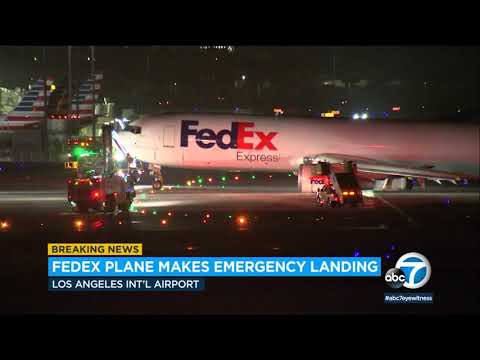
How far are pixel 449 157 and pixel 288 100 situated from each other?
37.8 metres

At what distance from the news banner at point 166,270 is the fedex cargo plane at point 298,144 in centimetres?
2472

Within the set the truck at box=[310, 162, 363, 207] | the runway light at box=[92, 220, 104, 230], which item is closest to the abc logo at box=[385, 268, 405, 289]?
the runway light at box=[92, 220, 104, 230]

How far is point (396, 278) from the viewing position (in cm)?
1380

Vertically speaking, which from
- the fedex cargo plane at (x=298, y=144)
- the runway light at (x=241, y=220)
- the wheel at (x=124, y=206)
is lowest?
the runway light at (x=241, y=220)

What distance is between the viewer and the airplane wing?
1560 inches

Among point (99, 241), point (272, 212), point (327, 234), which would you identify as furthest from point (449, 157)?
point (99, 241)

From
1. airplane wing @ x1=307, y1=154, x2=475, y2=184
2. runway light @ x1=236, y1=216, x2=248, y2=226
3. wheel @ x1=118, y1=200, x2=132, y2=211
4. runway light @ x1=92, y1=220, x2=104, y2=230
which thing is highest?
airplane wing @ x1=307, y1=154, x2=475, y2=184

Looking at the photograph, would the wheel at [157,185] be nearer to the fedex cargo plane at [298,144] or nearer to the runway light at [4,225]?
the fedex cargo plane at [298,144]

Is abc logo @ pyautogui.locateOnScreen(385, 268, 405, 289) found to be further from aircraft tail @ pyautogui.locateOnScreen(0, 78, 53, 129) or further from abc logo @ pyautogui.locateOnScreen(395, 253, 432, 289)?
aircraft tail @ pyautogui.locateOnScreen(0, 78, 53, 129)

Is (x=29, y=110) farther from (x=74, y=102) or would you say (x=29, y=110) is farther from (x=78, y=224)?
(x=78, y=224)

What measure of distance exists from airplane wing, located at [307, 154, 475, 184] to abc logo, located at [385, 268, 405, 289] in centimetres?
2639

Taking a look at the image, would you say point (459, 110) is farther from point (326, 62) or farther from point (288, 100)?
point (288, 100)

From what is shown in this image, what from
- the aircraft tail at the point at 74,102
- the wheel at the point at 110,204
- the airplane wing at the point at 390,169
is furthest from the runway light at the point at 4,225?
the aircraft tail at the point at 74,102

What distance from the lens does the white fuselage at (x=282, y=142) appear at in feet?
134
